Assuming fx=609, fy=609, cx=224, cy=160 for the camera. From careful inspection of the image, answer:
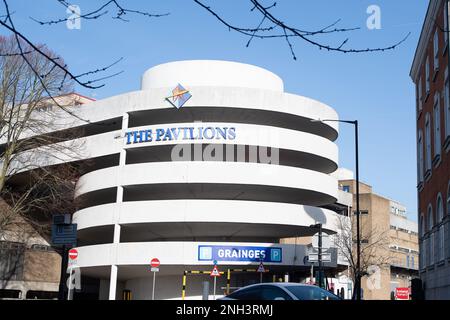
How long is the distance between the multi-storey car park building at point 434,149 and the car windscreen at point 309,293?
13.2 meters

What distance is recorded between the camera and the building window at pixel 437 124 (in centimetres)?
2716

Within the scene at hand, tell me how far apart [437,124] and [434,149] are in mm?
1554

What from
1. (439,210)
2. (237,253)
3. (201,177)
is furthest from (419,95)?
(237,253)

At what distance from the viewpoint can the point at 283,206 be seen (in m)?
40.5

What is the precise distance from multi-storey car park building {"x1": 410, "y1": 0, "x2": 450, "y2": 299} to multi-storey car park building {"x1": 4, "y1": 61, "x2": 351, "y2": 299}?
8.66m

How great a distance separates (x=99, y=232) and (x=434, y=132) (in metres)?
26.6

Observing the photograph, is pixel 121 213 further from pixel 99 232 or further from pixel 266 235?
pixel 266 235

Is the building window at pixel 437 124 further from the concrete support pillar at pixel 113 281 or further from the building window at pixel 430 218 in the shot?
the concrete support pillar at pixel 113 281

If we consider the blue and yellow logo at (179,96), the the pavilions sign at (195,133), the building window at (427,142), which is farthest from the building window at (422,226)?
the blue and yellow logo at (179,96)

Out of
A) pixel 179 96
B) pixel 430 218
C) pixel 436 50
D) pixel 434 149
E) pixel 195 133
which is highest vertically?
pixel 179 96

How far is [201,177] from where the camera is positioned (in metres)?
39.4

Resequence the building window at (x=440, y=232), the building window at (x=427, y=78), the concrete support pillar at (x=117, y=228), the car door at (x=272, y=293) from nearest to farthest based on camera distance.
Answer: the car door at (x=272, y=293) < the building window at (x=440, y=232) < the building window at (x=427, y=78) < the concrete support pillar at (x=117, y=228)

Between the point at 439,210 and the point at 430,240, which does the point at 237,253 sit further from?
the point at 439,210
